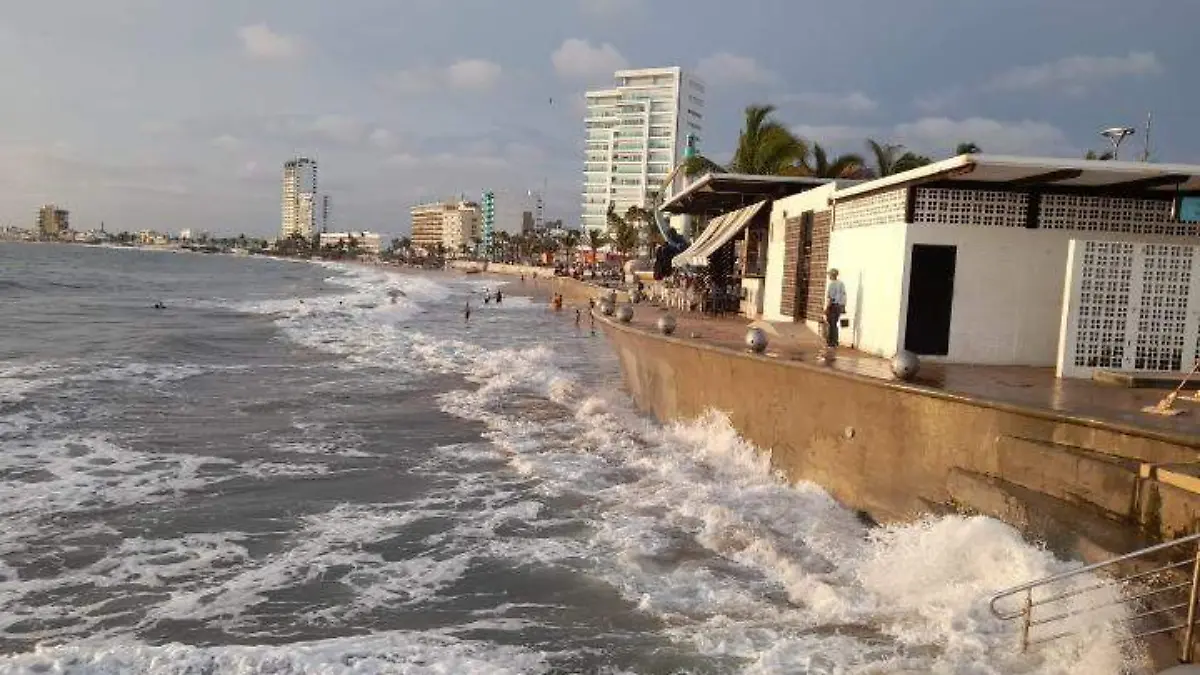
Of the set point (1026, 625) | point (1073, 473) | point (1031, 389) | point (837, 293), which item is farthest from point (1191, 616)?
point (837, 293)

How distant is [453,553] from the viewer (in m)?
9.28

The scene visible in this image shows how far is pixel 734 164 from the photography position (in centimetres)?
3359

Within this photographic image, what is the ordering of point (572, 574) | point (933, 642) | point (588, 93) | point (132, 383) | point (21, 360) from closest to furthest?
point (933, 642) → point (572, 574) → point (132, 383) → point (21, 360) → point (588, 93)

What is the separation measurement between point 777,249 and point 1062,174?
9611 mm

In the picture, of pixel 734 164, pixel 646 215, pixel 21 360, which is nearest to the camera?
pixel 21 360

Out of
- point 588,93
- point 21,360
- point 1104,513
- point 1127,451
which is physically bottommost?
point 21,360

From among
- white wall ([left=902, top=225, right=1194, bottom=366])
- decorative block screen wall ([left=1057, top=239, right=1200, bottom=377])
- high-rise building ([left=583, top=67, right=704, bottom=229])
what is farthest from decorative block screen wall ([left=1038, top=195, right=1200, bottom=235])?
high-rise building ([left=583, top=67, right=704, bottom=229])

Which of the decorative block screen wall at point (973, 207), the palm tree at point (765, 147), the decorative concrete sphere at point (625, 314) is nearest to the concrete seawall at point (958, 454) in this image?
the decorative block screen wall at point (973, 207)

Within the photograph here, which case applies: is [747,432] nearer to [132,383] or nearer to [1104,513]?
[1104,513]

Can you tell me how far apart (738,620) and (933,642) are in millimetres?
1619

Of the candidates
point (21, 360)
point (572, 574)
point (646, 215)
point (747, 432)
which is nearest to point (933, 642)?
point (572, 574)

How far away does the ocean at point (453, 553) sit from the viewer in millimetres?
6863

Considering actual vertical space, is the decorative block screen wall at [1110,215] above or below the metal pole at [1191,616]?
above

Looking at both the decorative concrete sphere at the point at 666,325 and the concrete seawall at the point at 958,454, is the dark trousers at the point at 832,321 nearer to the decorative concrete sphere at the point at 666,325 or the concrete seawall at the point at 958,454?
the concrete seawall at the point at 958,454
